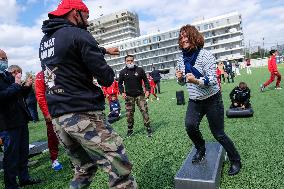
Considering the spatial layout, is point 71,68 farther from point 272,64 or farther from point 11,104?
point 272,64

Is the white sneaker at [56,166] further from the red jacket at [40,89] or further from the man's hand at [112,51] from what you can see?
the man's hand at [112,51]

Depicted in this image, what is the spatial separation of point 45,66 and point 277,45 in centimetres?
14645

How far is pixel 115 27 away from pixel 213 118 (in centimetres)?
12986

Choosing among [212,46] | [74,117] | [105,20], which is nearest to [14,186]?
[74,117]

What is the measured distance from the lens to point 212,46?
323 ft

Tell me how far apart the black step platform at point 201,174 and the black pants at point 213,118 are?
0.90ft

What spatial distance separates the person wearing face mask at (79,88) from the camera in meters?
2.67

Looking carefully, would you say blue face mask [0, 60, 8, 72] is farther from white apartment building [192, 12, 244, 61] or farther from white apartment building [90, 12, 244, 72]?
white apartment building [192, 12, 244, 61]

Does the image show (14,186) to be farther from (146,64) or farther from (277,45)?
(277,45)

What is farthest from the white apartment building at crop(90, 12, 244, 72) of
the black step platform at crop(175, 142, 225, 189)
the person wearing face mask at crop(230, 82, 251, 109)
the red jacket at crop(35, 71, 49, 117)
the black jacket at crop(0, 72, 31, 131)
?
the black step platform at crop(175, 142, 225, 189)

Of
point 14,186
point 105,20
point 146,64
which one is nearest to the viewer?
point 14,186

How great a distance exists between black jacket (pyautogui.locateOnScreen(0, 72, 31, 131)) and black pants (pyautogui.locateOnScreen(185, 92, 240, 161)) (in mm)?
2671

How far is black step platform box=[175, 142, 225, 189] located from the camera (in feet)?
11.8

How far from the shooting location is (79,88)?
2.75 m
